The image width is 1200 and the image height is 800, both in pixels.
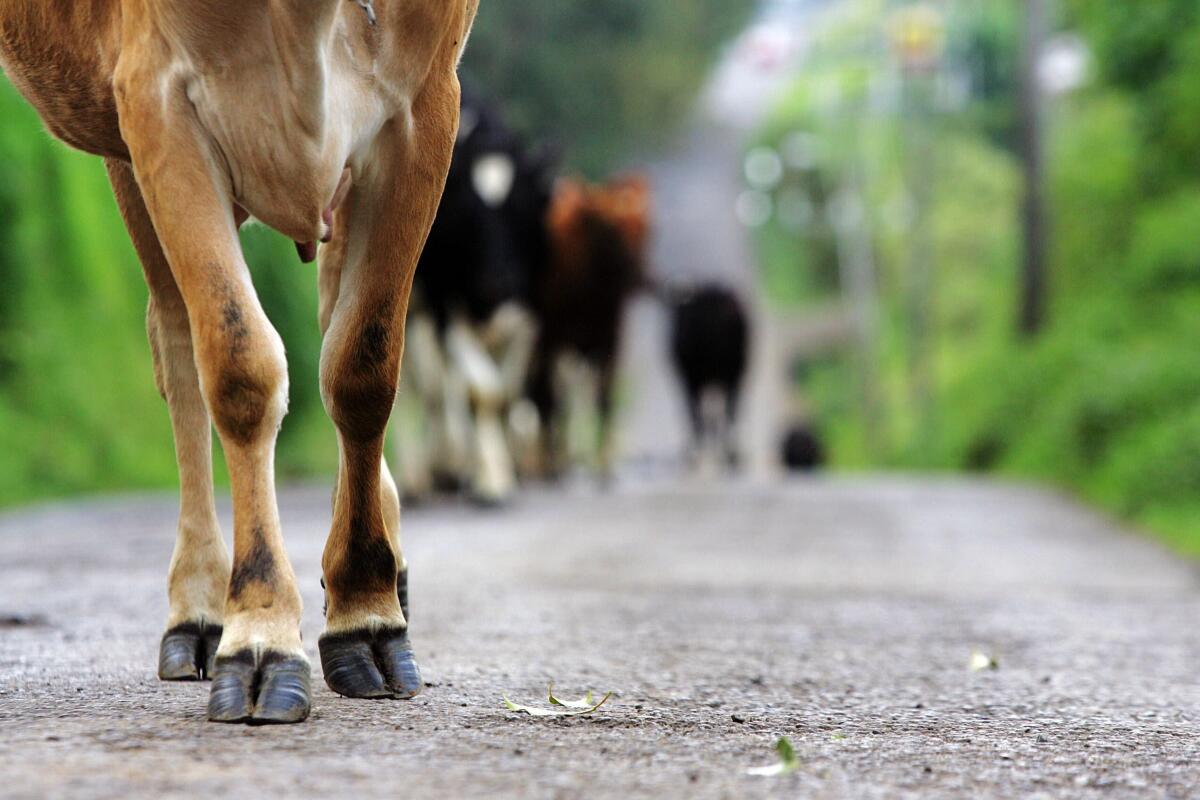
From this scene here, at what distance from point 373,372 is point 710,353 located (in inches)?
784

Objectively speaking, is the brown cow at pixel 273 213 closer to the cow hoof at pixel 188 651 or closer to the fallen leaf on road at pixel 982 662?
the cow hoof at pixel 188 651

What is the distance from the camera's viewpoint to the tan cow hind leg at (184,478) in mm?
4812

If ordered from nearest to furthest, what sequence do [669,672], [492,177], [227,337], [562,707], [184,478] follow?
[227,337], [562,707], [184,478], [669,672], [492,177]

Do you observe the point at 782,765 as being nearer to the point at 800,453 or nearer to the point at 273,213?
the point at 273,213

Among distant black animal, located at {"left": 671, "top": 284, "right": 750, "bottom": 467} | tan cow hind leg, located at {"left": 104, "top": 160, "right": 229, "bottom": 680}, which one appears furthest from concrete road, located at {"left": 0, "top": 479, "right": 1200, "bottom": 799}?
distant black animal, located at {"left": 671, "top": 284, "right": 750, "bottom": 467}

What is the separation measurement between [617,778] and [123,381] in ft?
45.9

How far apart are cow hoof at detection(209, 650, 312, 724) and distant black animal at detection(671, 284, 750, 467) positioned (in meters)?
20.0

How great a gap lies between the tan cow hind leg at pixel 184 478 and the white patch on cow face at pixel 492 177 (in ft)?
28.7

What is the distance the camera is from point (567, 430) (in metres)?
19.3

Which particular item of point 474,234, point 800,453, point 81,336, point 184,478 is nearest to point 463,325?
point 474,234

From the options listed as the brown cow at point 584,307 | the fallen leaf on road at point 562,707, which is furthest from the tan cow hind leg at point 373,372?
the brown cow at point 584,307

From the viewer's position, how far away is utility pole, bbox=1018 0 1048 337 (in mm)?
24422

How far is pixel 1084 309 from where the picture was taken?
21609 millimetres

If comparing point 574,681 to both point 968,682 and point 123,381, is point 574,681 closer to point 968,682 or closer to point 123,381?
point 968,682
